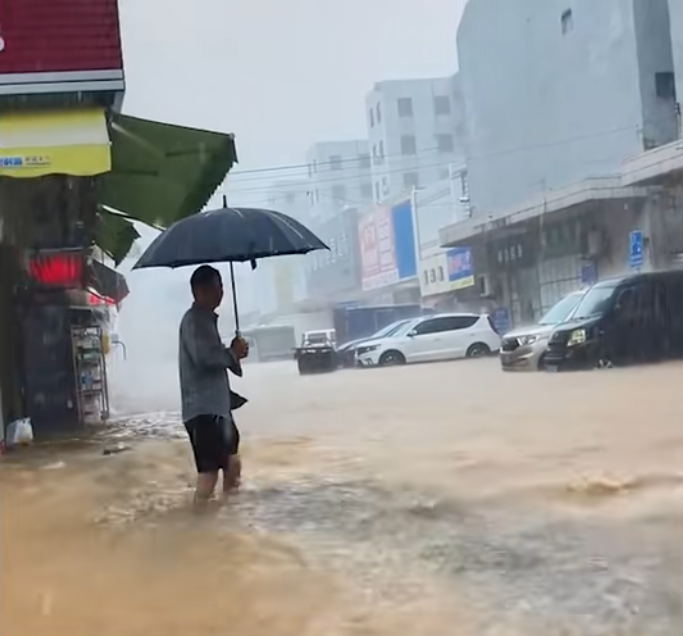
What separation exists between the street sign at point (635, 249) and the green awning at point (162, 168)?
10.8m

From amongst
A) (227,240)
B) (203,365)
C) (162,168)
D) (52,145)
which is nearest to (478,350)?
(162,168)

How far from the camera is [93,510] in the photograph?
561cm

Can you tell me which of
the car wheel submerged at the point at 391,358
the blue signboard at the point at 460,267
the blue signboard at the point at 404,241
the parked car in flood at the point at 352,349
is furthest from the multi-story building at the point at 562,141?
the car wheel submerged at the point at 391,358

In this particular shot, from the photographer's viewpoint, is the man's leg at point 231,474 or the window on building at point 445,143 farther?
the window on building at point 445,143

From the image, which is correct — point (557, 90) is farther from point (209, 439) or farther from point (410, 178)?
point (209, 439)

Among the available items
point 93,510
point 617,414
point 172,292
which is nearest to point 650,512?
point 93,510

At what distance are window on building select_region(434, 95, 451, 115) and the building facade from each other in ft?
27.3

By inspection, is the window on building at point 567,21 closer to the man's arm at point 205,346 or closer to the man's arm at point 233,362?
the man's arm at point 233,362

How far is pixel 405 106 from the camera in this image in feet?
117

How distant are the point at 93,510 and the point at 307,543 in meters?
1.80

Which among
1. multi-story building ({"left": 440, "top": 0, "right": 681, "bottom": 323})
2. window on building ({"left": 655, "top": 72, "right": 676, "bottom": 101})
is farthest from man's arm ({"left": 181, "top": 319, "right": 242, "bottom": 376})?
window on building ({"left": 655, "top": 72, "right": 676, "bottom": 101})

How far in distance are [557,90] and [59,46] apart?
17.5 m

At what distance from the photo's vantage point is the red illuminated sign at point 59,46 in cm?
682

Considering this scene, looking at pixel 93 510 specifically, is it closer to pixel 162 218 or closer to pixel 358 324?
pixel 162 218
